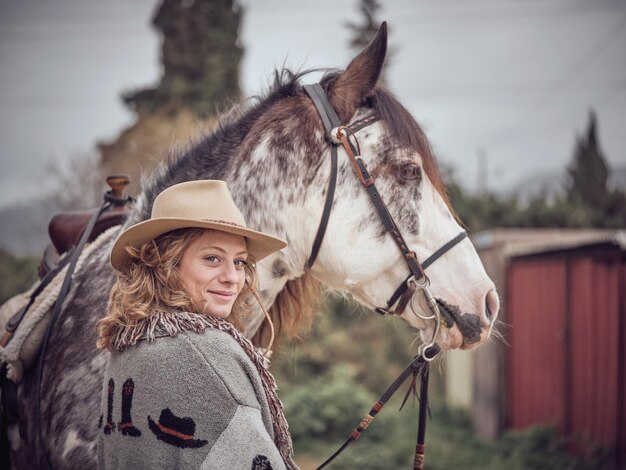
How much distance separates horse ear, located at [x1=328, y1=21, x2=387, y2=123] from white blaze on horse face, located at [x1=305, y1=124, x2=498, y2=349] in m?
0.14

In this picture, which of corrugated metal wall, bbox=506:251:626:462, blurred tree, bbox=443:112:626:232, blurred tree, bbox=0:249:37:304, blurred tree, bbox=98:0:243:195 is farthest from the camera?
blurred tree, bbox=98:0:243:195

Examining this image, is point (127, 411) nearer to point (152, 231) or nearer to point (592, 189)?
point (152, 231)

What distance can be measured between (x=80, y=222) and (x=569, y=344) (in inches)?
265

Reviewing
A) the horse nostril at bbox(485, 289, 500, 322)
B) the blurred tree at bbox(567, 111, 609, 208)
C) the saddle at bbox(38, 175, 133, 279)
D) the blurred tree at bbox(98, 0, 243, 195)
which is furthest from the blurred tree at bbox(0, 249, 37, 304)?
the blurred tree at bbox(567, 111, 609, 208)

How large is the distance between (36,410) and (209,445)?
1154mm

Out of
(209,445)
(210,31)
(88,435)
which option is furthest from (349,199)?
(210,31)

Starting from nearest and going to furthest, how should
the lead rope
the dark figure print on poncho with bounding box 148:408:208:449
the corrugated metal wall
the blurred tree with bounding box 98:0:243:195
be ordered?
the dark figure print on poncho with bounding box 148:408:208:449, the lead rope, the corrugated metal wall, the blurred tree with bounding box 98:0:243:195

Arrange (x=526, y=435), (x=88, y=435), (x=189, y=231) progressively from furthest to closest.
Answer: (x=526, y=435) < (x=88, y=435) < (x=189, y=231)

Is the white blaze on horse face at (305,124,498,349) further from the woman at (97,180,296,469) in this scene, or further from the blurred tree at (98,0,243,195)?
the blurred tree at (98,0,243,195)

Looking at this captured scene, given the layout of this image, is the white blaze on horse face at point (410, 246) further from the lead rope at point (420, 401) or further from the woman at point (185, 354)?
the woman at point (185, 354)

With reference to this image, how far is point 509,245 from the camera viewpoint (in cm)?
861

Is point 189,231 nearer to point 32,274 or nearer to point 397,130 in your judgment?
point 397,130

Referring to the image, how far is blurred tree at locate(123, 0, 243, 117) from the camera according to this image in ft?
60.0

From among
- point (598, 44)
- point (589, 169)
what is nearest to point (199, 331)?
point (598, 44)
